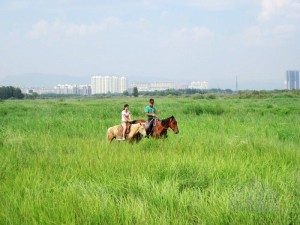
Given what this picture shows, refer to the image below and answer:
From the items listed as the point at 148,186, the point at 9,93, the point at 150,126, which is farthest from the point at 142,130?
the point at 9,93

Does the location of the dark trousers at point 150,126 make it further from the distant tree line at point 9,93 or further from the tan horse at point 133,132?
the distant tree line at point 9,93

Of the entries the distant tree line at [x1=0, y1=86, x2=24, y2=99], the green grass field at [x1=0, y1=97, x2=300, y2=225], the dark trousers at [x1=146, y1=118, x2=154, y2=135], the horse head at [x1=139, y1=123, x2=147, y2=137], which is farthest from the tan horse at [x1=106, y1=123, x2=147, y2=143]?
the distant tree line at [x1=0, y1=86, x2=24, y2=99]

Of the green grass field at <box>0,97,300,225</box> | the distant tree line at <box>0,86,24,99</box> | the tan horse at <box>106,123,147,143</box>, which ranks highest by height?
the distant tree line at <box>0,86,24,99</box>

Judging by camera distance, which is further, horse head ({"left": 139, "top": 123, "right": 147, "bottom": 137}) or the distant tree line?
the distant tree line

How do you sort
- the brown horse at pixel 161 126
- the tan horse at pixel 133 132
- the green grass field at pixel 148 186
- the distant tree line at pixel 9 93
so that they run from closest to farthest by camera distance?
the green grass field at pixel 148 186 < the tan horse at pixel 133 132 < the brown horse at pixel 161 126 < the distant tree line at pixel 9 93

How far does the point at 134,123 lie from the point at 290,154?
417cm

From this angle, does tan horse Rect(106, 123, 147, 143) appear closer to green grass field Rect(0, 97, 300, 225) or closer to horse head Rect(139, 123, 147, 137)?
horse head Rect(139, 123, 147, 137)

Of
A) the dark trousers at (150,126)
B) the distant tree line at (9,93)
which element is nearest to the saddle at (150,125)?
the dark trousers at (150,126)

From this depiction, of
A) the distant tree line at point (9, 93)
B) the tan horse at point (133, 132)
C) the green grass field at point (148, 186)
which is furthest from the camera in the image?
the distant tree line at point (9, 93)

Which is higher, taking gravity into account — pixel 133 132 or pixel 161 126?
pixel 161 126

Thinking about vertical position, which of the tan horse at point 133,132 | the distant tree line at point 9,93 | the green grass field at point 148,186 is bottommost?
the green grass field at point 148,186

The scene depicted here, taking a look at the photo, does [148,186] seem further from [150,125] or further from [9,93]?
[9,93]

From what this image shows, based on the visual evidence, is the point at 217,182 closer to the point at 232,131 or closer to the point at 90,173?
the point at 90,173

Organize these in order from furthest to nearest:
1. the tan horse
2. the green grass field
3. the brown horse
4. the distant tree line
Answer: the distant tree line
the brown horse
the tan horse
the green grass field
